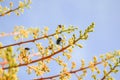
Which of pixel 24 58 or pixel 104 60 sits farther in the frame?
pixel 104 60

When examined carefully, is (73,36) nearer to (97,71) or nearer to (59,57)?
(59,57)

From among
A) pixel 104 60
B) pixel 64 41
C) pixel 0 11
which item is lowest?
pixel 104 60

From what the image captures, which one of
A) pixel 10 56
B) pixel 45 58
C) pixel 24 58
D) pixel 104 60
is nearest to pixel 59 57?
pixel 45 58

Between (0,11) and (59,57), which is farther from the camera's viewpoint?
(0,11)

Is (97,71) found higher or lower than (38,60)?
lower

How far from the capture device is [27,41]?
8117 mm

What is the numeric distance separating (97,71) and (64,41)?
5.05 feet

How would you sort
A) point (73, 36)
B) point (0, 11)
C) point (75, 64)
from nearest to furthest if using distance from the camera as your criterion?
point (73, 36) → point (75, 64) → point (0, 11)

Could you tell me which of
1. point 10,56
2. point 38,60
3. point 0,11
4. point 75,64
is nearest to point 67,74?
point 75,64

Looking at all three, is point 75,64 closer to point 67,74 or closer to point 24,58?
point 67,74

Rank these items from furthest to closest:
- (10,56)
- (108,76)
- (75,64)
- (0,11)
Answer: (0,11), (108,76), (75,64), (10,56)

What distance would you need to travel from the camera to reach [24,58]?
775 cm

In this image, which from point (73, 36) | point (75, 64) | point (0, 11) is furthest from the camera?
point (0, 11)

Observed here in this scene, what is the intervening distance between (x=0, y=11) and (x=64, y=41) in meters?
2.99
